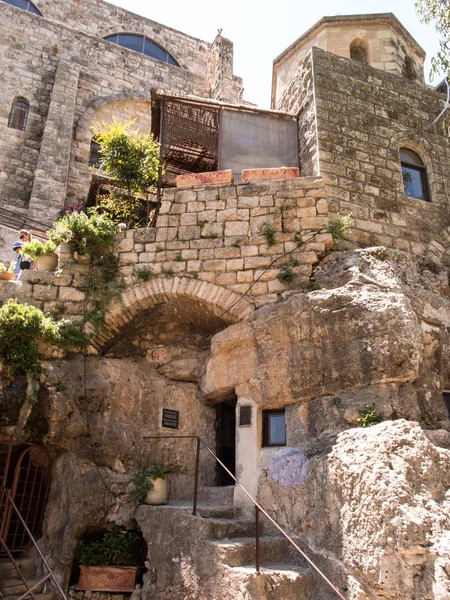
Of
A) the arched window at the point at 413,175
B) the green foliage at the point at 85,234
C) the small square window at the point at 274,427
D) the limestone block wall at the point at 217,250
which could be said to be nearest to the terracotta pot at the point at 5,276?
the limestone block wall at the point at 217,250

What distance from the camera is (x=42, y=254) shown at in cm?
742

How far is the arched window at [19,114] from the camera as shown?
47.3 ft

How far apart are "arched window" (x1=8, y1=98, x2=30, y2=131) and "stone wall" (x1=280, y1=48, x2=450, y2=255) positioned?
8.52 meters

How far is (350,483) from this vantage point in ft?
15.7

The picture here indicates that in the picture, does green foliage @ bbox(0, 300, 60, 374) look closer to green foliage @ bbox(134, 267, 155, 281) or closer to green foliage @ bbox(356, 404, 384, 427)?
green foliage @ bbox(134, 267, 155, 281)

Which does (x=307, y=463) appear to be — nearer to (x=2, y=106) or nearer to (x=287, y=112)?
(x=287, y=112)

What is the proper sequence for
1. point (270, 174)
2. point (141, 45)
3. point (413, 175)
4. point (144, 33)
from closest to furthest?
1. point (270, 174)
2. point (413, 175)
3. point (141, 45)
4. point (144, 33)

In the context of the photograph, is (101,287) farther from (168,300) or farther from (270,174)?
(270,174)

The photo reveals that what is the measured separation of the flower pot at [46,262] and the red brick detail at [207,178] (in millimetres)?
2089

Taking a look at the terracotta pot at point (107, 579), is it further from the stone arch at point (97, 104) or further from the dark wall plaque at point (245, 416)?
the stone arch at point (97, 104)

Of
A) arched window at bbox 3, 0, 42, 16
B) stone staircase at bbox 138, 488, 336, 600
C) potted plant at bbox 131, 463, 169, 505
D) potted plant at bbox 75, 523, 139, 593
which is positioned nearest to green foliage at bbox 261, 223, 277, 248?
potted plant at bbox 131, 463, 169, 505

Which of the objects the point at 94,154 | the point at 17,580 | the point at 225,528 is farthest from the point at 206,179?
the point at 94,154

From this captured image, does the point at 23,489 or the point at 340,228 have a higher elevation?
the point at 340,228

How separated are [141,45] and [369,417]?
18.7 m
